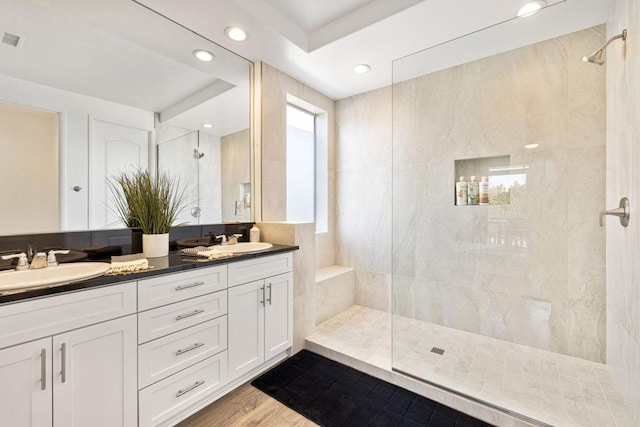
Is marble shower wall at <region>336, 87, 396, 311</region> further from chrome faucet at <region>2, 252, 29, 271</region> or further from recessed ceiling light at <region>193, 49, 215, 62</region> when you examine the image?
Answer: chrome faucet at <region>2, 252, 29, 271</region>

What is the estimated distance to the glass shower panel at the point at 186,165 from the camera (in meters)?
1.86

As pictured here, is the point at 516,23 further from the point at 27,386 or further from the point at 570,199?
the point at 27,386

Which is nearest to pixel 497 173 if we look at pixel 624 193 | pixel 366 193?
pixel 624 193

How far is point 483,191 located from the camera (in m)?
2.31

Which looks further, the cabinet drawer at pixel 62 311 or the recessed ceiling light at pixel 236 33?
the recessed ceiling light at pixel 236 33

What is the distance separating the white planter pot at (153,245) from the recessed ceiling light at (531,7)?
2634mm

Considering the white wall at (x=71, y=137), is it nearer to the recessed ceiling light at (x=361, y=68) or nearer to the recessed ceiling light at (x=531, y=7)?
the recessed ceiling light at (x=361, y=68)

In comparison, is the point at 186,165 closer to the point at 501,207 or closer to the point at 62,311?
the point at 62,311

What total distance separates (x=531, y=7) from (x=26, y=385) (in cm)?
311

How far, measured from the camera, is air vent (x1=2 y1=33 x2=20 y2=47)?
4.31 feet

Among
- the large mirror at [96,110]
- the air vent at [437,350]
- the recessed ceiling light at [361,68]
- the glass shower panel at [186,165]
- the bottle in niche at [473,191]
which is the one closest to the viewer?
the large mirror at [96,110]

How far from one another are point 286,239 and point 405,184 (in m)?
1.25

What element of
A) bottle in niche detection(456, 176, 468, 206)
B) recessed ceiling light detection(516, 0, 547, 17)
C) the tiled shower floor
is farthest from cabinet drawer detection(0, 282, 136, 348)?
recessed ceiling light detection(516, 0, 547, 17)

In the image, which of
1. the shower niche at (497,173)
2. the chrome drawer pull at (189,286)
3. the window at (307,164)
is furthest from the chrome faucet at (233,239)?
the shower niche at (497,173)
